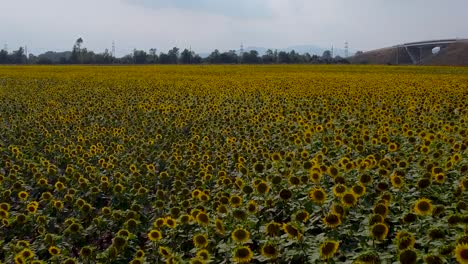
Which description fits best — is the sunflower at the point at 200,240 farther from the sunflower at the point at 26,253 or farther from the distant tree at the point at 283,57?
the distant tree at the point at 283,57

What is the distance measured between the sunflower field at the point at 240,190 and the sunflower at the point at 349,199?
12 millimetres

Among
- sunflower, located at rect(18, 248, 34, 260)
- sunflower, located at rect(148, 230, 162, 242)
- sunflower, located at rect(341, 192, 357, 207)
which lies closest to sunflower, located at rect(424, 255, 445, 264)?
sunflower, located at rect(341, 192, 357, 207)

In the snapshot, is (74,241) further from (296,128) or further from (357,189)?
(296,128)

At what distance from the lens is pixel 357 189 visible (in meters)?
4.50

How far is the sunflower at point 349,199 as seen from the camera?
4.23 metres

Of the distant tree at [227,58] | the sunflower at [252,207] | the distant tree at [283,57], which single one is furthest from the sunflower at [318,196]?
the distant tree at [283,57]

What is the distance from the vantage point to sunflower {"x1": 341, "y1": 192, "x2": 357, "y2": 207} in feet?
13.9

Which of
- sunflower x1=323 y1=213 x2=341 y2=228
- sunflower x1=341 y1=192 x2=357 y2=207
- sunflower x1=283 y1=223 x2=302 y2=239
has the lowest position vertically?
sunflower x1=283 y1=223 x2=302 y2=239

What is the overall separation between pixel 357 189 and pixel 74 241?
2676mm

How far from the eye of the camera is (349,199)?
4.25 metres

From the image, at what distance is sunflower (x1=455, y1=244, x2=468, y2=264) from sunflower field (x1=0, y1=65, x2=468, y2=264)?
0.01m

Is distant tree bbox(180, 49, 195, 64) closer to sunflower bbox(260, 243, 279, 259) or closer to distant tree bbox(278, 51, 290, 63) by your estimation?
distant tree bbox(278, 51, 290, 63)

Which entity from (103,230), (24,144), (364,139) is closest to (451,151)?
(364,139)

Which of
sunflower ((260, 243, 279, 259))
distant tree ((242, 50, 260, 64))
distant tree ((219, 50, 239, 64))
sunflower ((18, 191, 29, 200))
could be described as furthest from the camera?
distant tree ((219, 50, 239, 64))
